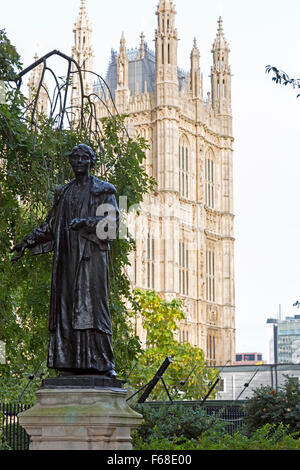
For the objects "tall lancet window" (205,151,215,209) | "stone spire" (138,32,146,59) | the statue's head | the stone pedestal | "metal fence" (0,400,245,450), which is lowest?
"metal fence" (0,400,245,450)

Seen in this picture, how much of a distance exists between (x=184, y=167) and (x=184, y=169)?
0.43 feet

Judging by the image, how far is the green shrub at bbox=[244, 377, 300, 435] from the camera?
1303 cm

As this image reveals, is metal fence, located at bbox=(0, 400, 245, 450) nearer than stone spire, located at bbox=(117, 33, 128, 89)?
Yes

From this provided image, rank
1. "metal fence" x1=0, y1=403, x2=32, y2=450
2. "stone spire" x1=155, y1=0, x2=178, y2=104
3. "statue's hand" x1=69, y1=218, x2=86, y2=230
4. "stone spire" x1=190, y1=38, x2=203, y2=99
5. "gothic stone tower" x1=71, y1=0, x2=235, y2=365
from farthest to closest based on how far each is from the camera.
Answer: "stone spire" x1=190, y1=38, x2=203, y2=99 → "stone spire" x1=155, y1=0, x2=178, y2=104 → "gothic stone tower" x1=71, y1=0, x2=235, y2=365 → "metal fence" x1=0, y1=403, x2=32, y2=450 → "statue's hand" x1=69, y1=218, x2=86, y2=230

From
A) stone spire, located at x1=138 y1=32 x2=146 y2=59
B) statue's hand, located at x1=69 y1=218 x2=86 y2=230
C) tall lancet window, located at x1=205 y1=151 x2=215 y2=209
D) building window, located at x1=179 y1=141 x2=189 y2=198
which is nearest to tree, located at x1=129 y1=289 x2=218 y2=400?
building window, located at x1=179 y1=141 x2=189 y2=198

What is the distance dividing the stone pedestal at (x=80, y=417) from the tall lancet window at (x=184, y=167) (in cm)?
5137

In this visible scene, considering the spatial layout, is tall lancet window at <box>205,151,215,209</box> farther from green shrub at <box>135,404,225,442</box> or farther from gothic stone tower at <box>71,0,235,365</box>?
green shrub at <box>135,404,225,442</box>

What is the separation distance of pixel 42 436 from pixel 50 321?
97cm

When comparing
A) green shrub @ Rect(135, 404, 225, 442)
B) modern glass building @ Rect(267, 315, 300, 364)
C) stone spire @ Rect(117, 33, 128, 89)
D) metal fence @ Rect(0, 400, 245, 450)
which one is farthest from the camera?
modern glass building @ Rect(267, 315, 300, 364)

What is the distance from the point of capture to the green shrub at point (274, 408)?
42.8 ft

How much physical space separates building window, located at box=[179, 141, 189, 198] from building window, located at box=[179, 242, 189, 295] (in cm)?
349

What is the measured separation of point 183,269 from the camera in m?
57.8

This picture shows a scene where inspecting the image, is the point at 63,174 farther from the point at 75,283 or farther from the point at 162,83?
the point at 162,83

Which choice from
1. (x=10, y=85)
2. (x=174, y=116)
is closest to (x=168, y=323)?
(x=174, y=116)
